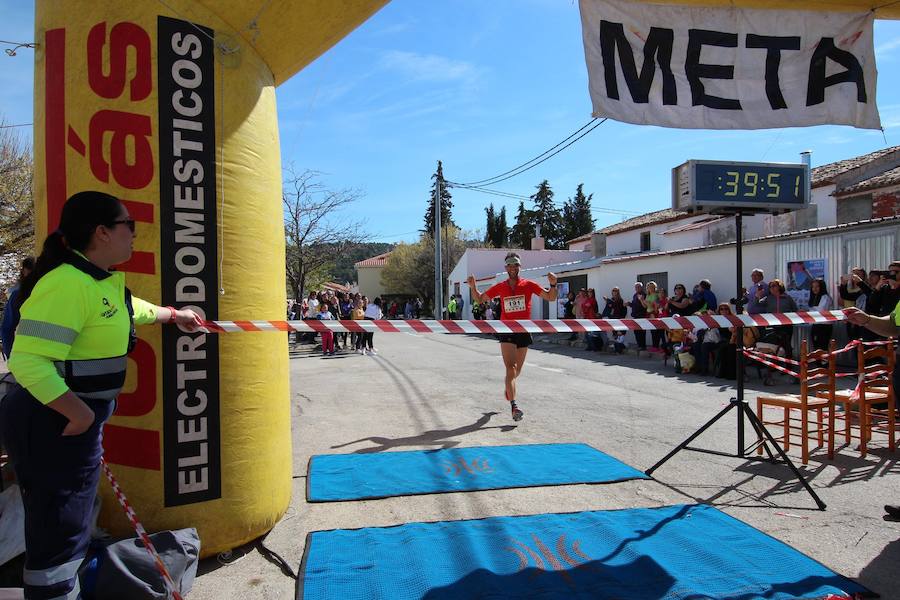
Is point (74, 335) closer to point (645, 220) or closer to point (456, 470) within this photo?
point (456, 470)

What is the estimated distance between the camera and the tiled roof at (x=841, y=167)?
21.1m

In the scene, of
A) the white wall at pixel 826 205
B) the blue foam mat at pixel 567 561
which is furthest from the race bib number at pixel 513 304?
the white wall at pixel 826 205

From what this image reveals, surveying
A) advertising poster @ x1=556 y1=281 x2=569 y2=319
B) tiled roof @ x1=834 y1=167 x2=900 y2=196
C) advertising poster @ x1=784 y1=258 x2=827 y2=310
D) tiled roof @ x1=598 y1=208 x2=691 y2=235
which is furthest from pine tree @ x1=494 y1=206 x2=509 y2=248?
advertising poster @ x1=784 y1=258 x2=827 y2=310

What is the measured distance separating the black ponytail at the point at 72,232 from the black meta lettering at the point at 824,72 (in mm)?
5302

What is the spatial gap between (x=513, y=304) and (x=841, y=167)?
70.0ft

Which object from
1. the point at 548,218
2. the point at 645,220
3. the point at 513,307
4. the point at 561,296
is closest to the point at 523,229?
the point at 548,218

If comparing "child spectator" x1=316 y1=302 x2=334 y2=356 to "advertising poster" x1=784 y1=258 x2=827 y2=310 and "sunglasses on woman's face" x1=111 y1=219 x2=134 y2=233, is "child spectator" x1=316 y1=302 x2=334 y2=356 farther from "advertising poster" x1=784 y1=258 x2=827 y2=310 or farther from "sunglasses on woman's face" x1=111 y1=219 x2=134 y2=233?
"sunglasses on woman's face" x1=111 y1=219 x2=134 y2=233

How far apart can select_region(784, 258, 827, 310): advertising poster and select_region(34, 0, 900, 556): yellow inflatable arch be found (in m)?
13.4

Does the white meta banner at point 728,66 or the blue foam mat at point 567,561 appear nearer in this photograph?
the blue foam mat at point 567,561

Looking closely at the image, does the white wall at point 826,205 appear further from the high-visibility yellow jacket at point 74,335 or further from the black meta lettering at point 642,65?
the high-visibility yellow jacket at point 74,335

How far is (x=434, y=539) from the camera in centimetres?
377

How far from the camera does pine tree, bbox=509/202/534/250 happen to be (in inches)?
2990

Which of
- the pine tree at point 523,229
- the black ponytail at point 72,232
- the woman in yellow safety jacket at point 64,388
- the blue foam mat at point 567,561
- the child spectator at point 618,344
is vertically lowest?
the blue foam mat at point 567,561

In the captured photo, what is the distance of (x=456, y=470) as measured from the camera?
17.3 ft
